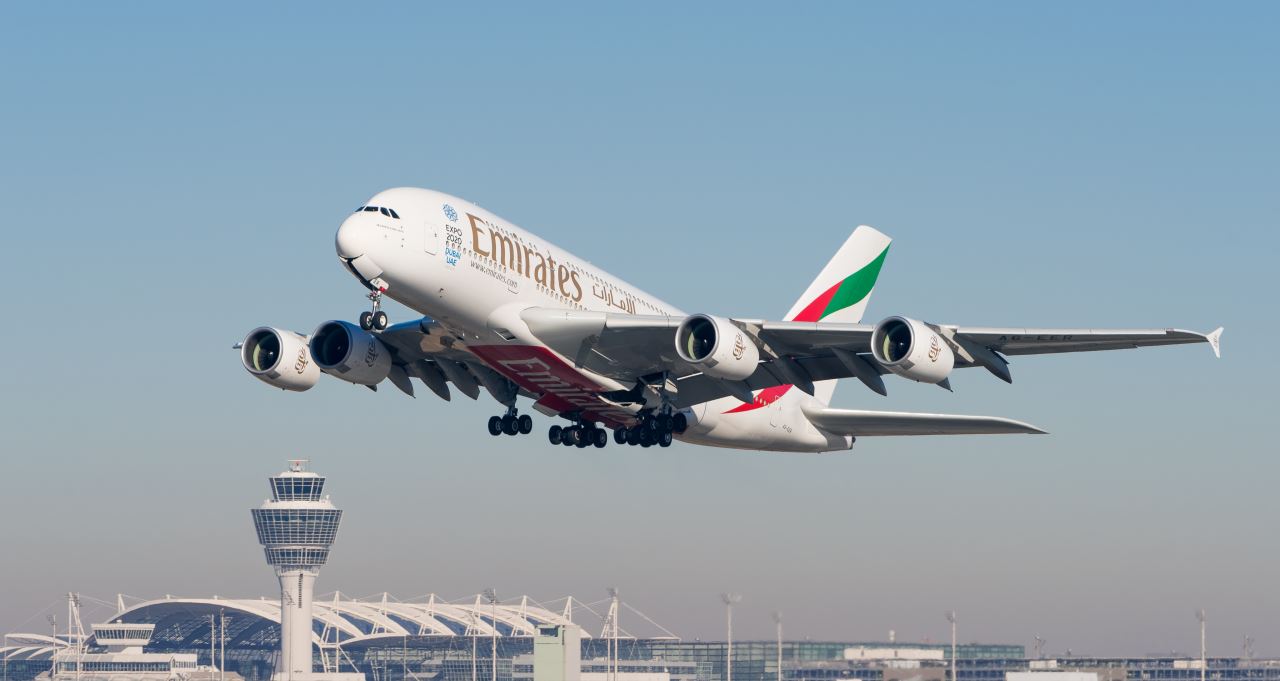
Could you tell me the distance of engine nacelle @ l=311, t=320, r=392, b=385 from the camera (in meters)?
44.7

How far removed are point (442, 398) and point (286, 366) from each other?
4.81 metres

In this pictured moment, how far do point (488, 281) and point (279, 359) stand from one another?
27.1 feet

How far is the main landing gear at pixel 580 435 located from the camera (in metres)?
48.0

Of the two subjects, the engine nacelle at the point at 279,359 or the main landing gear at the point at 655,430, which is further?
the main landing gear at the point at 655,430

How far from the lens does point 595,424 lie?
48.1m

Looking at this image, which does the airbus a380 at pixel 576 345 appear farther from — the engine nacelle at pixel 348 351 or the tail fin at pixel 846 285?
the tail fin at pixel 846 285

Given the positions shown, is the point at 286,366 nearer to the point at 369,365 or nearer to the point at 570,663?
the point at 369,365

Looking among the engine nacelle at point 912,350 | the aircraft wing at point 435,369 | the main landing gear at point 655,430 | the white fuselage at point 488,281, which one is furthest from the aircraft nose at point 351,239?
the engine nacelle at point 912,350

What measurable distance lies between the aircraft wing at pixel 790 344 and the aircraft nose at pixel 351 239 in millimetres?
5009

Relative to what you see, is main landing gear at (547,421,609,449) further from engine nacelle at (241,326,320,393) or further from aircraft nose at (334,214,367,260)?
aircraft nose at (334,214,367,260)

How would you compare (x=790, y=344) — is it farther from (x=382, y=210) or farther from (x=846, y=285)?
(x=846, y=285)

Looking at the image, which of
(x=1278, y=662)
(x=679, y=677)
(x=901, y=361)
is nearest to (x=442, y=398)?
(x=901, y=361)

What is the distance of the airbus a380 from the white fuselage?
0.04 m

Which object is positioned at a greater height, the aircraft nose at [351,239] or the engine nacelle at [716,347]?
the aircraft nose at [351,239]
